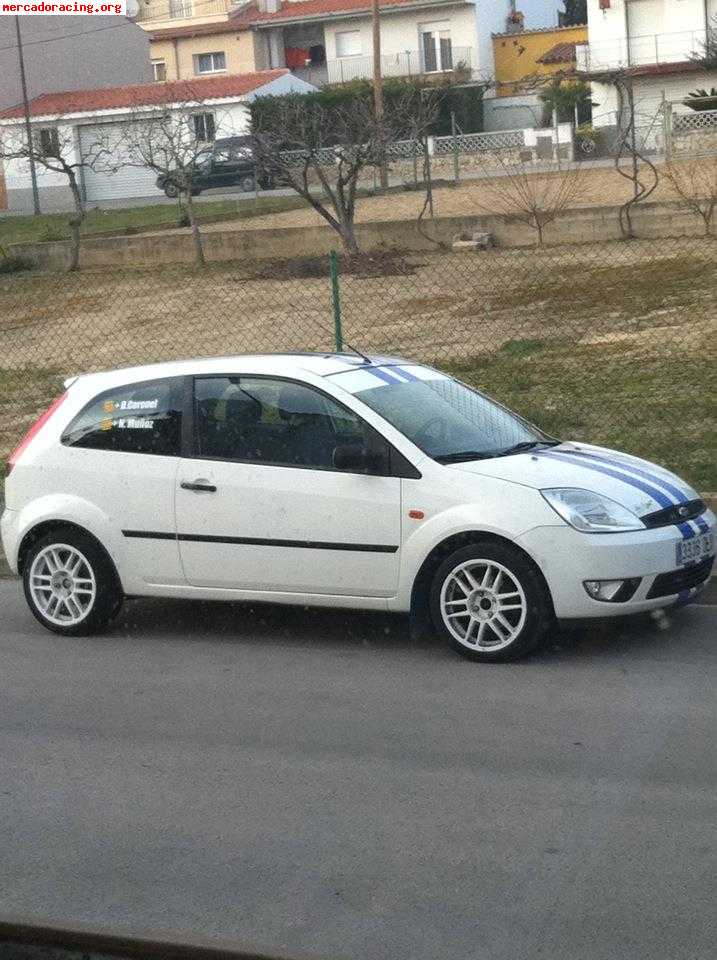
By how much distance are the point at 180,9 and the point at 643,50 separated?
106ft

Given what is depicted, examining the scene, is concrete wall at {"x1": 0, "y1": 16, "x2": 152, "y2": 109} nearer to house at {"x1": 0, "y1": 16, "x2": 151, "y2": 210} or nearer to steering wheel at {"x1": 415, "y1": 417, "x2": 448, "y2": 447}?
house at {"x1": 0, "y1": 16, "x2": 151, "y2": 210}

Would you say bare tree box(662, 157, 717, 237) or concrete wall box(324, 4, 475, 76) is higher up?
concrete wall box(324, 4, 475, 76)

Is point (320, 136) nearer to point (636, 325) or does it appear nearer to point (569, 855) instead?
point (636, 325)

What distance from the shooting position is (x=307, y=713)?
265 inches

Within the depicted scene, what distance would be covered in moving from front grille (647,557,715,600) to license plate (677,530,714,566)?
0.03 metres

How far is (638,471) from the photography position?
7789 millimetres

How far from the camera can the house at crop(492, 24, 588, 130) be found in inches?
2421

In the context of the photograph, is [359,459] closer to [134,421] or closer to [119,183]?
[134,421]

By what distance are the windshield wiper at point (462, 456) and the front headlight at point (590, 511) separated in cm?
52

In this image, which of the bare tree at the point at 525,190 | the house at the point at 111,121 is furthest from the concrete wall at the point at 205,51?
the bare tree at the point at 525,190

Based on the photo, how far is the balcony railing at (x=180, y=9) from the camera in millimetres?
77750

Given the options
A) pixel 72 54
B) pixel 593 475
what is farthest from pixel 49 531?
pixel 72 54

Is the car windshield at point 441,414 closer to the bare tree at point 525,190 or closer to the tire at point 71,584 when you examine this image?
the tire at point 71,584

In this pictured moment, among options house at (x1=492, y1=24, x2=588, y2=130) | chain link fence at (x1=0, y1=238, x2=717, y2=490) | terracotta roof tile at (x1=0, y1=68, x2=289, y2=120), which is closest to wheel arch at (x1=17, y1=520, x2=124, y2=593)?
chain link fence at (x1=0, y1=238, x2=717, y2=490)
